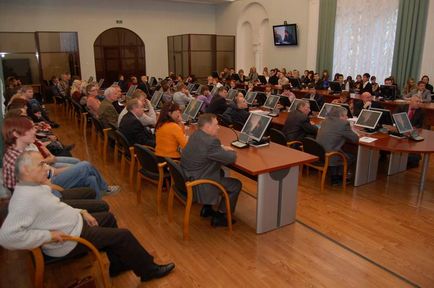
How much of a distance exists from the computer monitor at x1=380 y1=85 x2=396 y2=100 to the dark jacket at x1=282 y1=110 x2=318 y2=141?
13.4 ft

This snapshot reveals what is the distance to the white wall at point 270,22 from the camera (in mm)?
12648

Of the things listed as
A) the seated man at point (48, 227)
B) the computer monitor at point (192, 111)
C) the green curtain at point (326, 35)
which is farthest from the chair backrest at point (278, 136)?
the green curtain at point (326, 35)

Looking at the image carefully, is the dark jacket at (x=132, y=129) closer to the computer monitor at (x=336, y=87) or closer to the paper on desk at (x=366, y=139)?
the paper on desk at (x=366, y=139)

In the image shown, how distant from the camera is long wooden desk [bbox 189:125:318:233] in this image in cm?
336

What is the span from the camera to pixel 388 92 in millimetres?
8195

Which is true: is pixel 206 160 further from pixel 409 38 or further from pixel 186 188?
pixel 409 38

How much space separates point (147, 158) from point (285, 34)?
10.8 meters

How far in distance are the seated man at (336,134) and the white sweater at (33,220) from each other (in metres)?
3.32

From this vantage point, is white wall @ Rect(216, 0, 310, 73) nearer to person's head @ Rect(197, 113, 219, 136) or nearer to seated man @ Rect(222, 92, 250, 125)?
seated man @ Rect(222, 92, 250, 125)

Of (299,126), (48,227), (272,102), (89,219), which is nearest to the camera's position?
(48,227)

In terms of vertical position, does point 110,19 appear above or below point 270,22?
above

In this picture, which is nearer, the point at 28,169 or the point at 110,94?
the point at 28,169

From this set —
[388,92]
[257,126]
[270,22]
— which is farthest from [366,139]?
[270,22]

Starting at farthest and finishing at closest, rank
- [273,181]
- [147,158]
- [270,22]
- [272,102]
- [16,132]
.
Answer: [270,22]
[272,102]
[147,158]
[273,181]
[16,132]
